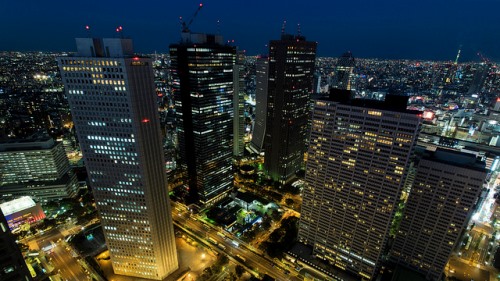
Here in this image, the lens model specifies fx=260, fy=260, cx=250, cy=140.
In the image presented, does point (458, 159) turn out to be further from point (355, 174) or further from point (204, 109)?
point (204, 109)

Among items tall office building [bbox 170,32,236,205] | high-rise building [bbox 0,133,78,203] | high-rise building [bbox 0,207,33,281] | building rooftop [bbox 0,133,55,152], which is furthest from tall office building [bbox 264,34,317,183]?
high-rise building [bbox 0,207,33,281]

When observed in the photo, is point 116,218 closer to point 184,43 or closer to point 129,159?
point 129,159

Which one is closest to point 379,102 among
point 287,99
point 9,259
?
point 287,99

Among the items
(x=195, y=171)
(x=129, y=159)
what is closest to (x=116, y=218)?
(x=129, y=159)

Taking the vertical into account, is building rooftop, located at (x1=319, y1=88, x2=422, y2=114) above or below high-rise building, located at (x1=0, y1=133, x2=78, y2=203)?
above

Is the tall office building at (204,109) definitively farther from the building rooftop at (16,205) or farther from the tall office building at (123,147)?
the building rooftop at (16,205)

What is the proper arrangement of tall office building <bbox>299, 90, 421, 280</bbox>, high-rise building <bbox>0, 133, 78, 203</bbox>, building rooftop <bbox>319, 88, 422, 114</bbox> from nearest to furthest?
1. building rooftop <bbox>319, 88, 422, 114</bbox>
2. tall office building <bbox>299, 90, 421, 280</bbox>
3. high-rise building <bbox>0, 133, 78, 203</bbox>

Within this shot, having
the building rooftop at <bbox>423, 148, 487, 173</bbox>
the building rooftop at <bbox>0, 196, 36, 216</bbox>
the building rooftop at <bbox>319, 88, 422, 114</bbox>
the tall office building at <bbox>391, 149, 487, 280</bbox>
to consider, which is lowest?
the building rooftop at <bbox>0, 196, 36, 216</bbox>

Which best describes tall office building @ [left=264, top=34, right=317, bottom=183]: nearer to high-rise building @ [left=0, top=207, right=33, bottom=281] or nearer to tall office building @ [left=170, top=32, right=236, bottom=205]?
tall office building @ [left=170, top=32, right=236, bottom=205]
